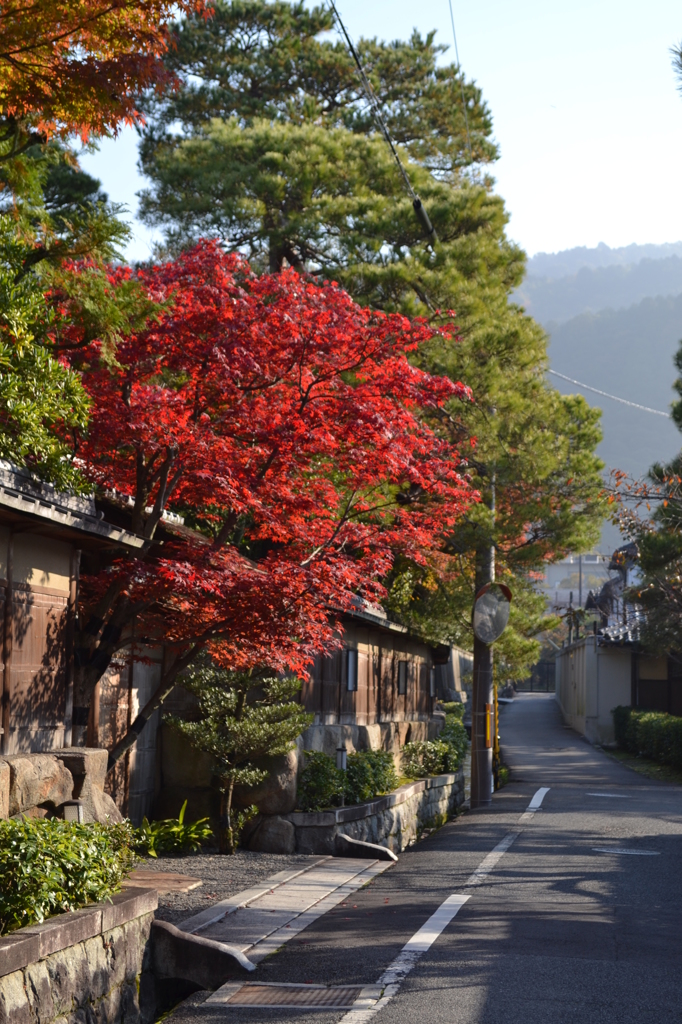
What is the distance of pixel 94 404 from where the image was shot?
10.4 meters

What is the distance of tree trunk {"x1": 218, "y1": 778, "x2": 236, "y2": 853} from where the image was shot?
42.6 feet

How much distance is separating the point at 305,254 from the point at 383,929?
57.1ft

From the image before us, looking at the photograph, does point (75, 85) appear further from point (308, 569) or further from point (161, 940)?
point (161, 940)

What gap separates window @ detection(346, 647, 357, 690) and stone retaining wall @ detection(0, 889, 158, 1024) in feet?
41.7

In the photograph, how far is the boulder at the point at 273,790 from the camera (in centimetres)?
1380

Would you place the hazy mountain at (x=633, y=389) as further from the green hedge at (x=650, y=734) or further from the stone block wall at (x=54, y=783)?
the stone block wall at (x=54, y=783)

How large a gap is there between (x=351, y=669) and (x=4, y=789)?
1234cm

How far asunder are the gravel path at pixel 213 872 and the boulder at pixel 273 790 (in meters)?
0.66

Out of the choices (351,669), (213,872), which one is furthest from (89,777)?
(351,669)

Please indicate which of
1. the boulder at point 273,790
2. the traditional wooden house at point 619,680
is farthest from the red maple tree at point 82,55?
the traditional wooden house at point 619,680

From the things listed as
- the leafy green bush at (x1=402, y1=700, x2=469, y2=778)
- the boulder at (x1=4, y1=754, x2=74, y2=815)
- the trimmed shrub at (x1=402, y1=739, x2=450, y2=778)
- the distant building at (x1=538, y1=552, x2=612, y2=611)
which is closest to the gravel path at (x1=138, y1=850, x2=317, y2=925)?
the boulder at (x1=4, y1=754, x2=74, y2=815)

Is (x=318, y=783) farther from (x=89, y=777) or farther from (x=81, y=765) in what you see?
(x=81, y=765)

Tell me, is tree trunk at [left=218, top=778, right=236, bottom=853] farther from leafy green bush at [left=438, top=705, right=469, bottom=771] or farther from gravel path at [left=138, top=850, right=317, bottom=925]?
leafy green bush at [left=438, top=705, right=469, bottom=771]

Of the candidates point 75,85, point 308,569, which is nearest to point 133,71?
point 75,85
